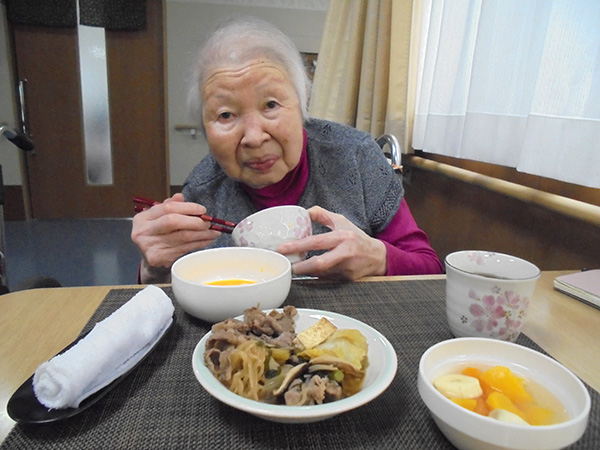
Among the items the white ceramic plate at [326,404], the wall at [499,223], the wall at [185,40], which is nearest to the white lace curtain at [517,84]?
the wall at [499,223]

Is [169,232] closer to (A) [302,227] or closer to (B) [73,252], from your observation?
(A) [302,227]

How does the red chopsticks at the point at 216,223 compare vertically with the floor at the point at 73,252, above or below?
above

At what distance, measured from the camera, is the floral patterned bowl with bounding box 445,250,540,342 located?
60 centimetres

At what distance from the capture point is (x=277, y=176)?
1161 mm

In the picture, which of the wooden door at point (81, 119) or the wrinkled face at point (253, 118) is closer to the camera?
the wrinkled face at point (253, 118)

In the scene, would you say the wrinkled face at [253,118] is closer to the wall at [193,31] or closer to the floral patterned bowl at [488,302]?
the floral patterned bowl at [488,302]

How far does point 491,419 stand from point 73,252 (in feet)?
12.3

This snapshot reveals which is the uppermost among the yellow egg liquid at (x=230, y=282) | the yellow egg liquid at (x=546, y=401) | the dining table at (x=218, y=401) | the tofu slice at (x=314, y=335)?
the tofu slice at (x=314, y=335)

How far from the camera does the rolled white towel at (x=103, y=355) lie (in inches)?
18.2

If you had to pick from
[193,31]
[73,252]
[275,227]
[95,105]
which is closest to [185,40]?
[193,31]

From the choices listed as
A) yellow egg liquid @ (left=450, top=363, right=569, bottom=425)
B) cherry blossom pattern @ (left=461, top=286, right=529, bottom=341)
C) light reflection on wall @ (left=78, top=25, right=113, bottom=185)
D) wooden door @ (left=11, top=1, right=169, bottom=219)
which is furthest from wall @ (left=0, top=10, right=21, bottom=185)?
yellow egg liquid @ (left=450, top=363, right=569, bottom=425)

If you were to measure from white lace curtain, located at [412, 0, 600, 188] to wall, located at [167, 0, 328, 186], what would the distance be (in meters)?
2.95

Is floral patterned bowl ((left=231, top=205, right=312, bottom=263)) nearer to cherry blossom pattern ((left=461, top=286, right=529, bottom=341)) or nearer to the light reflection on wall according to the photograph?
cherry blossom pattern ((left=461, top=286, right=529, bottom=341))

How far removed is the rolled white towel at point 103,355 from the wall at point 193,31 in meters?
3.74
